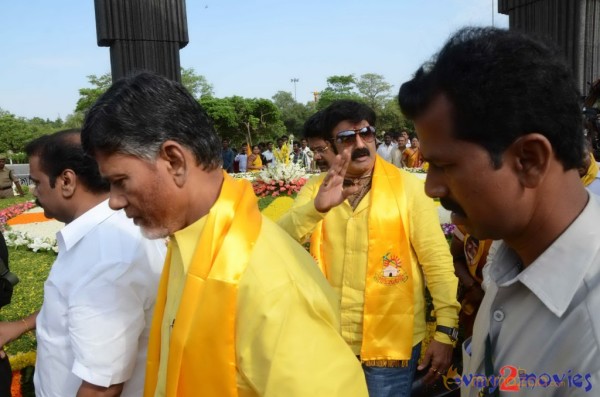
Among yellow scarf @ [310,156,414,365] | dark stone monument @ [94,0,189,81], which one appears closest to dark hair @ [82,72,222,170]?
yellow scarf @ [310,156,414,365]

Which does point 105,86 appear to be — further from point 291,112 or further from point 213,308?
point 213,308

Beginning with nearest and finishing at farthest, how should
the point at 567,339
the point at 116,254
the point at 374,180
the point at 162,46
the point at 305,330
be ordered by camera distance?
the point at 567,339 < the point at 305,330 < the point at 116,254 < the point at 374,180 < the point at 162,46

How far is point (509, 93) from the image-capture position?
3.24ft

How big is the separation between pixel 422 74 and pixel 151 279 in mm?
1202

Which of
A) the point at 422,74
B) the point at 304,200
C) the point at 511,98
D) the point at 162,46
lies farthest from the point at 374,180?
the point at 162,46

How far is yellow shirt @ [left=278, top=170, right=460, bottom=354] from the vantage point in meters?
2.39

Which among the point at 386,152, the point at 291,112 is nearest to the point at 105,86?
the point at 291,112

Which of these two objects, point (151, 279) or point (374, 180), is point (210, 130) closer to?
point (151, 279)

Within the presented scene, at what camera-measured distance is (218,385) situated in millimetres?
1201

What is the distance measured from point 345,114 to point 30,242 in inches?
299

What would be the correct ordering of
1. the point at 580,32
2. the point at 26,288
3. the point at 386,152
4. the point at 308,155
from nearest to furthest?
the point at 26,288 → the point at 580,32 → the point at 386,152 → the point at 308,155

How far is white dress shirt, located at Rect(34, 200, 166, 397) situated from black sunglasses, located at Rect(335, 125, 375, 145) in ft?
3.79

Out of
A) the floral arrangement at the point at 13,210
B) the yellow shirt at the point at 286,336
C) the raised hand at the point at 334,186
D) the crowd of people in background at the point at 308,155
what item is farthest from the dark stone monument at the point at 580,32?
the floral arrangement at the point at 13,210

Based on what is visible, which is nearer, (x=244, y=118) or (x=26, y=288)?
A: (x=26, y=288)
